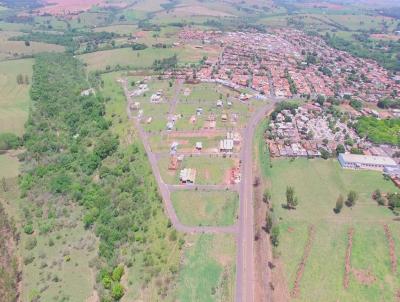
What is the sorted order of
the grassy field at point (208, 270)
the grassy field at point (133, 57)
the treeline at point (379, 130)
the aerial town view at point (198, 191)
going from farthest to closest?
the grassy field at point (133, 57) → the treeline at point (379, 130) → the aerial town view at point (198, 191) → the grassy field at point (208, 270)

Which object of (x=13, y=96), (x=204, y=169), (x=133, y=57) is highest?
(x=204, y=169)

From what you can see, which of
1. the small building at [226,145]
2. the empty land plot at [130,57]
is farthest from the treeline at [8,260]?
the empty land plot at [130,57]

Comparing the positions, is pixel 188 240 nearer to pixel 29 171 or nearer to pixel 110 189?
pixel 110 189

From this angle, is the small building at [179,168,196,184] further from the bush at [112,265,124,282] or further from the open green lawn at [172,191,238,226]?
the bush at [112,265,124,282]

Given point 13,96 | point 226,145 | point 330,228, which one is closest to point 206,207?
point 330,228

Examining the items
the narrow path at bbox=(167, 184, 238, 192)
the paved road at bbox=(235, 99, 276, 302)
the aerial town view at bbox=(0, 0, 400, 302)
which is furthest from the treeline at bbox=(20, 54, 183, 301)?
the paved road at bbox=(235, 99, 276, 302)

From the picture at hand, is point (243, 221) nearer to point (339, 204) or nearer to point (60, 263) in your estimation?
point (339, 204)

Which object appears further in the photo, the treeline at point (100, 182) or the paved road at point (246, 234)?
the treeline at point (100, 182)

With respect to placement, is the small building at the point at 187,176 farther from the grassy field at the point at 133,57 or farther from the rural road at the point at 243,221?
the grassy field at the point at 133,57
